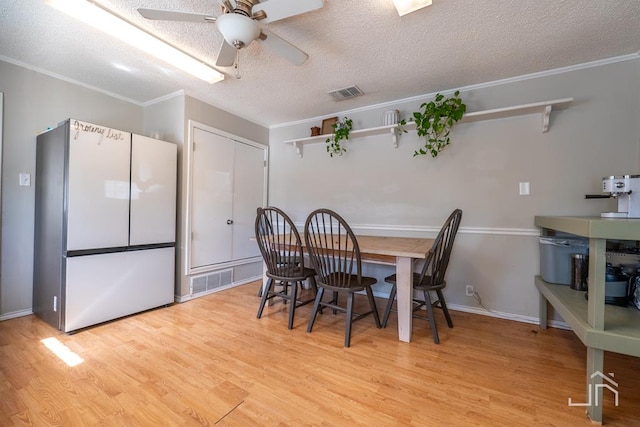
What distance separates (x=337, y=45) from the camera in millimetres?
2045

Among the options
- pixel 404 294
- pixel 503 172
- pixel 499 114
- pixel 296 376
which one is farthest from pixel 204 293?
pixel 499 114

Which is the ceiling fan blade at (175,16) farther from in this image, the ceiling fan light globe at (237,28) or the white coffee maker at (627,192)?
the white coffee maker at (627,192)

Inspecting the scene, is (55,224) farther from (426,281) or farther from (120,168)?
(426,281)

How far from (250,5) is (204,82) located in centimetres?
143

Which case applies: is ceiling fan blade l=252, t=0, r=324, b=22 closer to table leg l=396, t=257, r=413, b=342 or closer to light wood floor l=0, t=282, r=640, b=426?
table leg l=396, t=257, r=413, b=342

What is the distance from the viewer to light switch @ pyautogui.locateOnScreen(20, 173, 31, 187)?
7.99 ft

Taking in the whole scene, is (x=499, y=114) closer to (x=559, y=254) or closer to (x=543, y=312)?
(x=559, y=254)

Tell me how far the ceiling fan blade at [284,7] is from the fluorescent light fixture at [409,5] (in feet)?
1.69

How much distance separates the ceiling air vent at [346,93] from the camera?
2.79 metres

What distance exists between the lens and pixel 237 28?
1.49 meters

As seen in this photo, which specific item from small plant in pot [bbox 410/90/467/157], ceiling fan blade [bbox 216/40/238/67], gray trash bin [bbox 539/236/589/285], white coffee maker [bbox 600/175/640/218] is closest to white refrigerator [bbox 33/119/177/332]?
ceiling fan blade [bbox 216/40/238/67]

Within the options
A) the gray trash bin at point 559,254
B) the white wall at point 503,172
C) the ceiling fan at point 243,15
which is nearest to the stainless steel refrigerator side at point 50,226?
the ceiling fan at point 243,15

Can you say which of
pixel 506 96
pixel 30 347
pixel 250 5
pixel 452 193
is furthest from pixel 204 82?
pixel 506 96

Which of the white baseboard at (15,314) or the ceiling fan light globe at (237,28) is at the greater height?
the ceiling fan light globe at (237,28)
